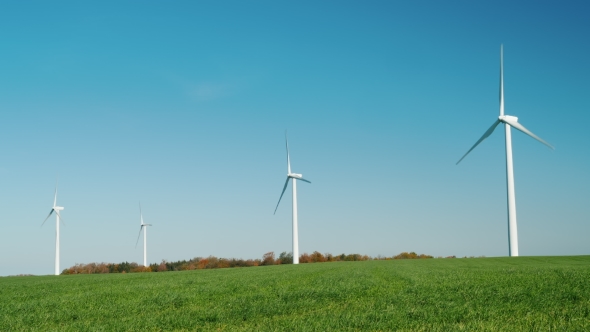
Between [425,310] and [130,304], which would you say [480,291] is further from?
[130,304]

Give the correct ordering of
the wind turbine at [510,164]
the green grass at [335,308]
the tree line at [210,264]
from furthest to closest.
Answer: the tree line at [210,264]
the wind turbine at [510,164]
the green grass at [335,308]

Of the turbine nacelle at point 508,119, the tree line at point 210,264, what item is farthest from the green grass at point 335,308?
the tree line at point 210,264

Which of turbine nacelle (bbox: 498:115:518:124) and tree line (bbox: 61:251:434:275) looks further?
tree line (bbox: 61:251:434:275)

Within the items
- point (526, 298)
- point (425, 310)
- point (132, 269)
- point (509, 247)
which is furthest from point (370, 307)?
point (132, 269)

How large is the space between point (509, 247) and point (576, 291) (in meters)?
49.6

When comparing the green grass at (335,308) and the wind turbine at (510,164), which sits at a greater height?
the wind turbine at (510,164)

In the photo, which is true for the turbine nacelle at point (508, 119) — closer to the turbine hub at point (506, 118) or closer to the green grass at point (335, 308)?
the turbine hub at point (506, 118)

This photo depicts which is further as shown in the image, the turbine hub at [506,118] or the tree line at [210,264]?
the tree line at [210,264]

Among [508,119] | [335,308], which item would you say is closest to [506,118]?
A: [508,119]

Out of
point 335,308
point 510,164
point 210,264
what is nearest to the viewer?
point 335,308

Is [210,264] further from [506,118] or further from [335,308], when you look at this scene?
[335,308]

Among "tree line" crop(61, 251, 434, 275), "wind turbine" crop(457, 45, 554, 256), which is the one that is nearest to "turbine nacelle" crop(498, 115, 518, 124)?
"wind turbine" crop(457, 45, 554, 256)

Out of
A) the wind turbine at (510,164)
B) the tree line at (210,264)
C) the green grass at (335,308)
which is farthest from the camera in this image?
the tree line at (210,264)

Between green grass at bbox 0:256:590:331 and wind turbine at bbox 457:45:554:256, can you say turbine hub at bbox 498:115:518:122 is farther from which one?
green grass at bbox 0:256:590:331
